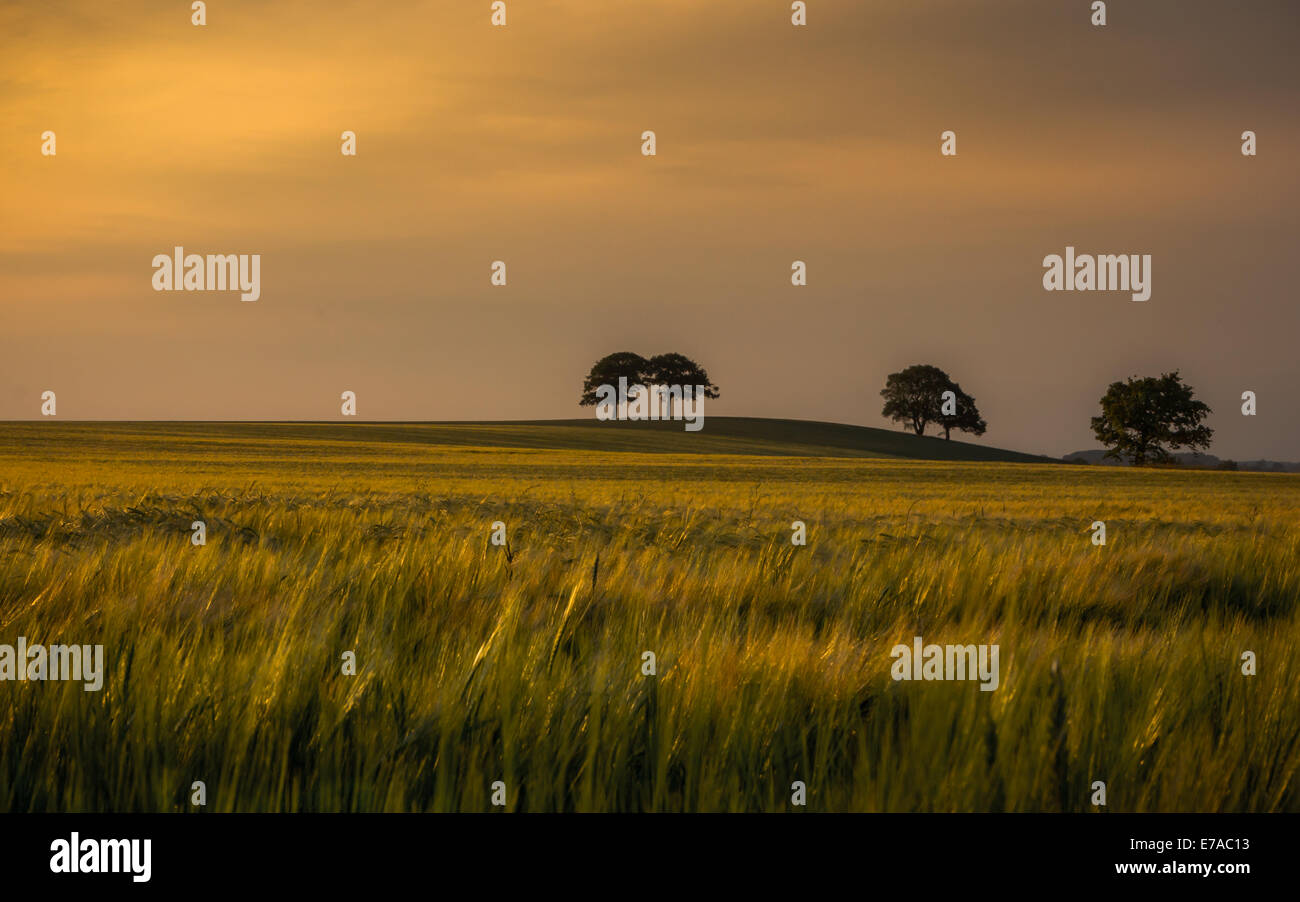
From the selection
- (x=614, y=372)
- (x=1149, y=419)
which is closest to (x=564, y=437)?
(x=614, y=372)

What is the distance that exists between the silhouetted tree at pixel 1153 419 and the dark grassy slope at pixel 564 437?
1366 centimetres

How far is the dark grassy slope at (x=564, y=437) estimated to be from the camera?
56.6m

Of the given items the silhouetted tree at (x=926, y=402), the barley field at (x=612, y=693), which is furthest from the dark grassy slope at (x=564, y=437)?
the barley field at (x=612, y=693)

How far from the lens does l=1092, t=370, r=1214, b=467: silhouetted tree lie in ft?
265

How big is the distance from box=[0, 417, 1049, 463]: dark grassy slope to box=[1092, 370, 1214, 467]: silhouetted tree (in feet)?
44.8

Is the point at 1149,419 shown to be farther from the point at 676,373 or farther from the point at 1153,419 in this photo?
the point at 676,373

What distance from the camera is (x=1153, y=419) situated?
81188mm

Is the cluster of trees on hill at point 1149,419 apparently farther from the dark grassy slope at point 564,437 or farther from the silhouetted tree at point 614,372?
the silhouetted tree at point 614,372

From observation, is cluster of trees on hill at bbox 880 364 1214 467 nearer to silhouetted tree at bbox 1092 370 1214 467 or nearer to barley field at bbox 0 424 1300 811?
silhouetted tree at bbox 1092 370 1214 467

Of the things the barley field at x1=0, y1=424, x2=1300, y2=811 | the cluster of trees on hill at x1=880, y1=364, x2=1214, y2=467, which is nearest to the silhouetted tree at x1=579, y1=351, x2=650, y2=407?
the cluster of trees on hill at x1=880, y1=364, x2=1214, y2=467

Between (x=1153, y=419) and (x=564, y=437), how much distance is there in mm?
53596
